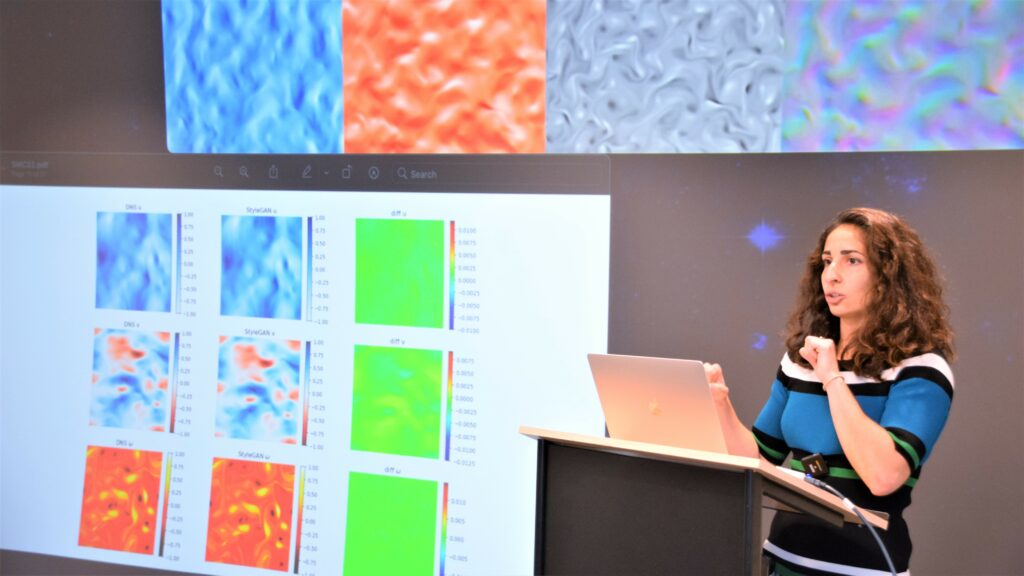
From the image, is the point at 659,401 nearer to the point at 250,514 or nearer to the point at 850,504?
the point at 850,504

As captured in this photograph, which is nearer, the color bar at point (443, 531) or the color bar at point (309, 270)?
the color bar at point (443, 531)

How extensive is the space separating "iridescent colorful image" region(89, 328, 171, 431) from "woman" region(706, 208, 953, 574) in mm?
1801

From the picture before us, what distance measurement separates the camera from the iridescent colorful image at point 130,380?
2932 millimetres

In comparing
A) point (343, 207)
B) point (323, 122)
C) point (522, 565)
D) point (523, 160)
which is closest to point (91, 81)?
point (323, 122)

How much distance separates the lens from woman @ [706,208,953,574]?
1823mm

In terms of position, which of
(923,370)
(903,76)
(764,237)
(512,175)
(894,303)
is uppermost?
(903,76)

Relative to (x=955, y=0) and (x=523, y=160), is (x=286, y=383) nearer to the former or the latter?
(x=523, y=160)

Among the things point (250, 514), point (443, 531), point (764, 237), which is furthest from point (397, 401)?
point (764, 237)

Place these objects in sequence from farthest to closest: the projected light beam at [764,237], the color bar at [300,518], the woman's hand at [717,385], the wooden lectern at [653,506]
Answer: the color bar at [300,518] → the projected light beam at [764,237] → the woman's hand at [717,385] → the wooden lectern at [653,506]

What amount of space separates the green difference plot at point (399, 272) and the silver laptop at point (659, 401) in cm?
89

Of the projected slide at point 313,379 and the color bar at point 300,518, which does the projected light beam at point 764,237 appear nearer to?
the projected slide at point 313,379

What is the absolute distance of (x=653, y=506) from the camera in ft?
5.48

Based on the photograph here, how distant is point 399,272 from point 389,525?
743 mm

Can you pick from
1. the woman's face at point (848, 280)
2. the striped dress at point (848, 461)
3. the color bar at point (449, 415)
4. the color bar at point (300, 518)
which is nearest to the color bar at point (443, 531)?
the color bar at point (449, 415)
